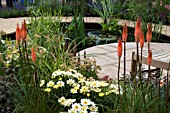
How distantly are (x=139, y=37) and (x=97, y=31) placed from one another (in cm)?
538

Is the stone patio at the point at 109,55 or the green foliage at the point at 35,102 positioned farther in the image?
the stone patio at the point at 109,55

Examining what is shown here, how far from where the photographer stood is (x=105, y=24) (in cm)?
670

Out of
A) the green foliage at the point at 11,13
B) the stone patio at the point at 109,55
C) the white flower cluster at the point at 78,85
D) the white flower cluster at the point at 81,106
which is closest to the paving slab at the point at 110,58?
the stone patio at the point at 109,55

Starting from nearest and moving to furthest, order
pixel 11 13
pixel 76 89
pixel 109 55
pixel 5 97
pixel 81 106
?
pixel 81 106, pixel 76 89, pixel 5 97, pixel 109 55, pixel 11 13

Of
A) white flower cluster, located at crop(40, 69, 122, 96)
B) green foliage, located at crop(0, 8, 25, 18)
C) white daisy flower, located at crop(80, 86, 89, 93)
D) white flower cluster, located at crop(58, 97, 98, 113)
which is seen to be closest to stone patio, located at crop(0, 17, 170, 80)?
white flower cluster, located at crop(40, 69, 122, 96)

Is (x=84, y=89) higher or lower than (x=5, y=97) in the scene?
higher

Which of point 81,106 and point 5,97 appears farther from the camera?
point 5,97

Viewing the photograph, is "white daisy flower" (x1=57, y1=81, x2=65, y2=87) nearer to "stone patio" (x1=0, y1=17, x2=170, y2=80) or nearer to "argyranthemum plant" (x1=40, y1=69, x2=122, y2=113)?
"argyranthemum plant" (x1=40, y1=69, x2=122, y2=113)

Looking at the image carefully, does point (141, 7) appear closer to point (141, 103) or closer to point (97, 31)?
point (97, 31)

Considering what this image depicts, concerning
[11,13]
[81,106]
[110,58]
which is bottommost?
[110,58]

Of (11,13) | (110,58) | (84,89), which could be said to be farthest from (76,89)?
(11,13)

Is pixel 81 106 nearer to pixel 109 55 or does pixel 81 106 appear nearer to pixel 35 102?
pixel 35 102

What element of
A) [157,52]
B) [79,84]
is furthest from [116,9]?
[79,84]

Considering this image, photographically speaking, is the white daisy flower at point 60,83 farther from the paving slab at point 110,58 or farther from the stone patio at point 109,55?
the paving slab at point 110,58
